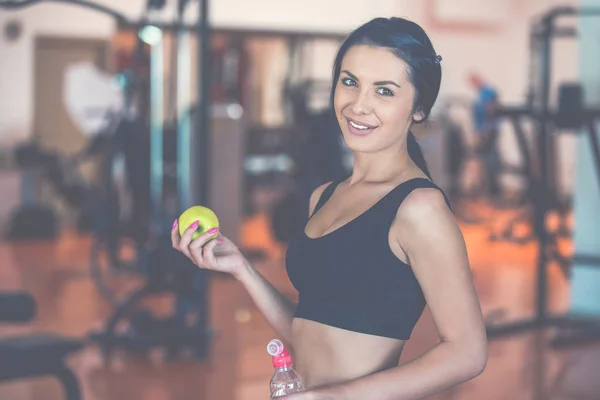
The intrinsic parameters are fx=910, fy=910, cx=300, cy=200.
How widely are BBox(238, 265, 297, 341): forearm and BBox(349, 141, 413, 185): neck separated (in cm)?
27

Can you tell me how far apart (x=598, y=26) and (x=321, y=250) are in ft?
13.2

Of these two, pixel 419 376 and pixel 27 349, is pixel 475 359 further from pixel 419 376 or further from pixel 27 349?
pixel 27 349

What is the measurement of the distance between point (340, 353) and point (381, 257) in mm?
171

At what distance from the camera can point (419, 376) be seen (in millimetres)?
1304

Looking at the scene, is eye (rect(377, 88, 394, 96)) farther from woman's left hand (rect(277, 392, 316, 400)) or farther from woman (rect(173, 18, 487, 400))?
woman's left hand (rect(277, 392, 316, 400))

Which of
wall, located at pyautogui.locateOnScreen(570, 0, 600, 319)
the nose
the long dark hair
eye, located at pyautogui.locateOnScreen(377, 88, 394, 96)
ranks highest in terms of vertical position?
the long dark hair

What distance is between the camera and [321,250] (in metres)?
1.41

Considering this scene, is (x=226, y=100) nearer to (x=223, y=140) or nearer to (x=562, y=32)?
(x=223, y=140)

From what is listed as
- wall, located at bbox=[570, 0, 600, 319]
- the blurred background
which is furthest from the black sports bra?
wall, located at bbox=[570, 0, 600, 319]

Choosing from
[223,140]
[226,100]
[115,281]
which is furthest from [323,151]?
[226,100]

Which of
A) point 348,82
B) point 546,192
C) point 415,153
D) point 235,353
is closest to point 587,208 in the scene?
point 546,192

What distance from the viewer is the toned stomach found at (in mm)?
1398

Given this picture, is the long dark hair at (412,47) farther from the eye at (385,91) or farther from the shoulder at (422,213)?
the shoulder at (422,213)

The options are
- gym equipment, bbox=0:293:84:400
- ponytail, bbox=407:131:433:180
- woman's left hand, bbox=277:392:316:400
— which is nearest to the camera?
woman's left hand, bbox=277:392:316:400
